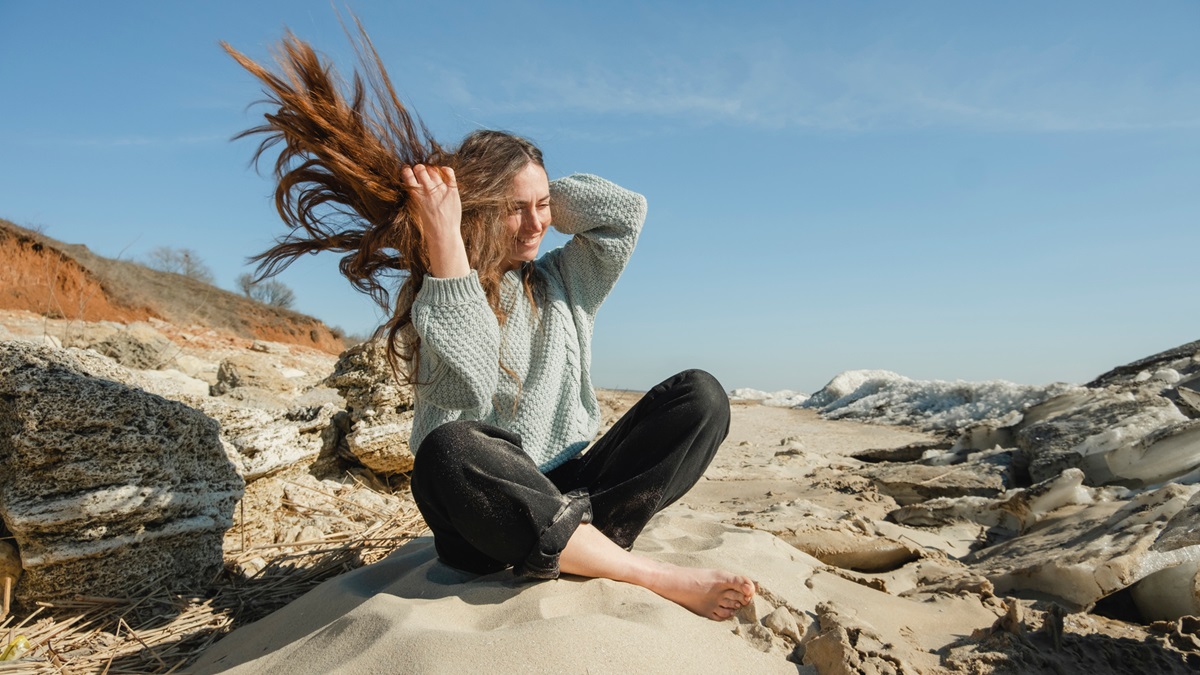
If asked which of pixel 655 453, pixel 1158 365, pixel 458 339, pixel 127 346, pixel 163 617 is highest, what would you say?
pixel 127 346

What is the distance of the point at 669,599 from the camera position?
6.88 feet

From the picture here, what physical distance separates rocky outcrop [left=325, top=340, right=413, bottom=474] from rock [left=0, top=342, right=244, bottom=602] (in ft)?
5.22

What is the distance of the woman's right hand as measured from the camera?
2357 mm

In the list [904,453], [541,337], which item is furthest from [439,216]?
[904,453]

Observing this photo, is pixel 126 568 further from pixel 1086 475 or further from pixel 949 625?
pixel 1086 475

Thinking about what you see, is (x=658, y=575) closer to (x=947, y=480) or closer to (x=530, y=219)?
(x=530, y=219)

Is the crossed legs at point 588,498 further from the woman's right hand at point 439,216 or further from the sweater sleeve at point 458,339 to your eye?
the woman's right hand at point 439,216

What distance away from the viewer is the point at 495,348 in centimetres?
240

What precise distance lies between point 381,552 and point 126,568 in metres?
0.93

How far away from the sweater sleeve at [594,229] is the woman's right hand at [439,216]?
53 centimetres

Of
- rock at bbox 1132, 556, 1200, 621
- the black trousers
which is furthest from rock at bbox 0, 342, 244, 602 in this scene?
rock at bbox 1132, 556, 1200, 621

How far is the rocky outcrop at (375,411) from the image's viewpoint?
172 inches

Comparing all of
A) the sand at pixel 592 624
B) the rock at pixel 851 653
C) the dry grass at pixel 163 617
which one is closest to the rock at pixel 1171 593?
the sand at pixel 592 624

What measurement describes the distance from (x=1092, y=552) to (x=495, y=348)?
2.12m
